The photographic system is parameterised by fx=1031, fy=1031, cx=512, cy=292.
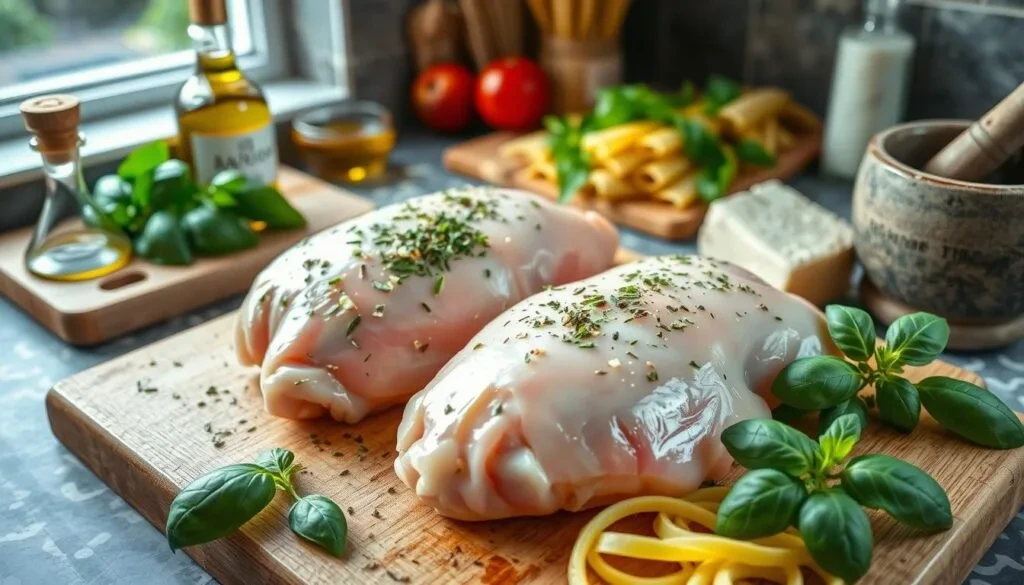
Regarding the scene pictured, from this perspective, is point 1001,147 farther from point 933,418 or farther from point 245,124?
point 245,124

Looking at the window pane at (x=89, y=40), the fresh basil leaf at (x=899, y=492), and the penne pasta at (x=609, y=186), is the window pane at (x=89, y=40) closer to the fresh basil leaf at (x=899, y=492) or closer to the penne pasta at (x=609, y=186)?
the penne pasta at (x=609, y=186)

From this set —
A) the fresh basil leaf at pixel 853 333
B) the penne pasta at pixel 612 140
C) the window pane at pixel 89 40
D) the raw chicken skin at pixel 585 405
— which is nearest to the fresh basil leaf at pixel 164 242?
the window pane at pixel 89 40

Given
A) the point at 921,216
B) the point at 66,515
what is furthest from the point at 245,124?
the point at 921,216

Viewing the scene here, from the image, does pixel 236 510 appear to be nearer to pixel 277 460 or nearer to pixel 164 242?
pixel 277 460

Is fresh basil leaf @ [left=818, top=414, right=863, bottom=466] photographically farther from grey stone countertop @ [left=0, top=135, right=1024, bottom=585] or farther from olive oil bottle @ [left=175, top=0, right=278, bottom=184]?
olive oil bottle @ [left=175, top=0, right=278, bottom=184]

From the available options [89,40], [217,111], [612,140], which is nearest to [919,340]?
[612,140]

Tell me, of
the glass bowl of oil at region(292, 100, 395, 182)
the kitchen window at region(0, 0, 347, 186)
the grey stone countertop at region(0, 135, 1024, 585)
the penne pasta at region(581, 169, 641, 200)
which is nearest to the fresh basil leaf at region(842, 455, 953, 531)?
the grey stone countertop at region(0, 135, 1024, 585)
